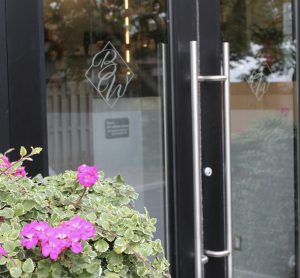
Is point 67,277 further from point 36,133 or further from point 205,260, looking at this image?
point 205,260

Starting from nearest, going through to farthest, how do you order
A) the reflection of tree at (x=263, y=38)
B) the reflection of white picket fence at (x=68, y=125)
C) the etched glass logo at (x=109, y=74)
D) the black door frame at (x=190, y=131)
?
the reflection of white picket fence at (x=68, y=125) < the etched glass logo at (x=109, y=74) < the black door frame at (x=190, y=131) < the reflection of tree at (x=263, y=38)

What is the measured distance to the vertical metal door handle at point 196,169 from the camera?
2.32 m

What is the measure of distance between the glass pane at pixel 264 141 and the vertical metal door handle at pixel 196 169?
0.59 metres

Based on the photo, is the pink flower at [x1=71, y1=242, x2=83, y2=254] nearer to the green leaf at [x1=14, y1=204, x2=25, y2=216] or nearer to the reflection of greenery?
the green leaf at [x1=14, y1=204, x2=25, y2=216]

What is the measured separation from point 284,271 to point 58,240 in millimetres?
2300

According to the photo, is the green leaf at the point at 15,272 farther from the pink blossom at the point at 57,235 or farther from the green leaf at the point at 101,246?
the green leaf at the point at 101,246

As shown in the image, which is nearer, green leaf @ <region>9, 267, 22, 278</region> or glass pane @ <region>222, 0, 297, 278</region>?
green leaf @ <region>9, 267, 22, 278</region>

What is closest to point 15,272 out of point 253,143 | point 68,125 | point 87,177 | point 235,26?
point 87,177

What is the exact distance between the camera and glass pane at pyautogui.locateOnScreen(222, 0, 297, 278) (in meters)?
2.97

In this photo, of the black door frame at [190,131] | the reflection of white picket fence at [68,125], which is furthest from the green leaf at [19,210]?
the black door frame at [190,131]

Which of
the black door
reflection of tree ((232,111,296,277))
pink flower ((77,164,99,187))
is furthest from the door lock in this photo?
pink flower ((77,164,99,187))

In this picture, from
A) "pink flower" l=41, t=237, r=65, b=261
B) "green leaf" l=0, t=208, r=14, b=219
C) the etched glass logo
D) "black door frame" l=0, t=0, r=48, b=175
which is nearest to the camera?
"pink flower" l=41, t=237, r=65, b=261

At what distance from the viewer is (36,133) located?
2029mm

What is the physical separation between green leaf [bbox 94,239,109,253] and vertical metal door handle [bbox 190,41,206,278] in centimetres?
113
